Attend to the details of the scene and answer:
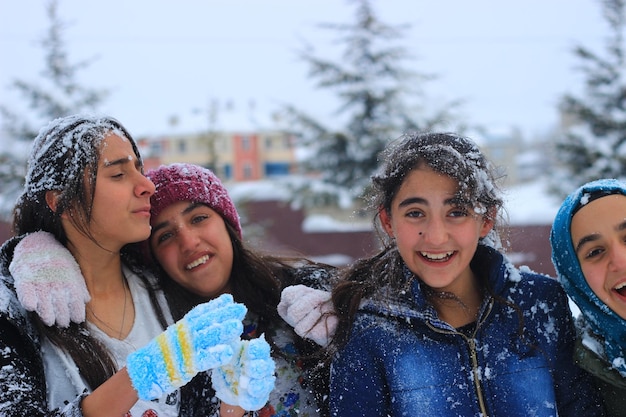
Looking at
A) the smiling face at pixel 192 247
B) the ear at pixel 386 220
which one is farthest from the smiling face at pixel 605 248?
the smiling face at pixel 192 247

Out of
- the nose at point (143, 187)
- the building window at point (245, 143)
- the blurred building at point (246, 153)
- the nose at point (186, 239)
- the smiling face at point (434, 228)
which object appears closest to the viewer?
the smiling face at point (434, 228)

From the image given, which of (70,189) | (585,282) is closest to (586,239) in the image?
(585,282)

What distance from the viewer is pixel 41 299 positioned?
65.2 inches

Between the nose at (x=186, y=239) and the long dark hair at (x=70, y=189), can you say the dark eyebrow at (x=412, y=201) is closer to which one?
the nose at (x=186, y=239)

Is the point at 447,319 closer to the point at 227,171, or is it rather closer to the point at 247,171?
the point at 227,171

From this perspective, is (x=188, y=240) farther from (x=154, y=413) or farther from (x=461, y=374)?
(x=461, y=374)

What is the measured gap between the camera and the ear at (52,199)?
1.86 meters

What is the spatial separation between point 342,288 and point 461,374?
47cm

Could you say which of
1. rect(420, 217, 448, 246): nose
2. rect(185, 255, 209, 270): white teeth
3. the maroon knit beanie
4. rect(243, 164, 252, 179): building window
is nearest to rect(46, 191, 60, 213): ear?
the maroon knit beanie

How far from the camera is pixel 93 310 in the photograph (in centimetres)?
190

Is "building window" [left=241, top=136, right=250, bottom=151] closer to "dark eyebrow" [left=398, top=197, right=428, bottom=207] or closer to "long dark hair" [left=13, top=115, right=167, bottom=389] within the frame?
"long dark hair" [left=13, top=115, right=167, bottom=389]

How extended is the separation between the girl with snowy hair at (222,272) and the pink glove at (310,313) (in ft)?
0.04

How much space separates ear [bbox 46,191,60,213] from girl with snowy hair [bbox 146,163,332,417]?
0.38m

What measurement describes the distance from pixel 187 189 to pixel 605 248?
1462 mm
